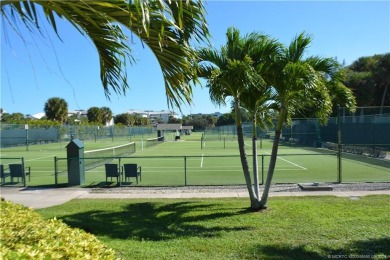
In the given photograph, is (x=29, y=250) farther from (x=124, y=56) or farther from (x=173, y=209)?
(x=173, y=209)

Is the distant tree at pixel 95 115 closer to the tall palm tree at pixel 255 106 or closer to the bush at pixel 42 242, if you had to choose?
the tall palm tree at pixel 255 106

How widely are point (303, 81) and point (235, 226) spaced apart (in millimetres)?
3387

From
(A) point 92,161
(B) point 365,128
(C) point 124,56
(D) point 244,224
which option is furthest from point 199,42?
(B) point 365,128

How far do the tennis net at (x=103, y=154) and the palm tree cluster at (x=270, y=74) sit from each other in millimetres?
6465

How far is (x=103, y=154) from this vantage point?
26438 mm

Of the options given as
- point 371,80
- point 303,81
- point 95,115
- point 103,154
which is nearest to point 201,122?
point 95,115

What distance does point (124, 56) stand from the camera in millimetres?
4008

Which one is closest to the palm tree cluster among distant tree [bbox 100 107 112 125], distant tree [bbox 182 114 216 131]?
distant tree [bbox 100 107 112 125]

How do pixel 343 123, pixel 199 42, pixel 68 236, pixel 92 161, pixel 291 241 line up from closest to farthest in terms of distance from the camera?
1. pixel 68 236
2. pixel 199 42
3. pixel 291 241
4. pixel 92 161
5. pixel 343 123

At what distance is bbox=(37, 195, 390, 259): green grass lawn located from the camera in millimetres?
6105

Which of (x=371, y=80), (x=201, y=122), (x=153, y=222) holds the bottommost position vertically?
(x=153, y=222)

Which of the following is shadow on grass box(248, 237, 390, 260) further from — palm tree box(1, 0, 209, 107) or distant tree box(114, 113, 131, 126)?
distant tree box(114, 113, 131, 126)

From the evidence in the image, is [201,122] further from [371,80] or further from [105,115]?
[371,80]

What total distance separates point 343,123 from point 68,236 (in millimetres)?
27553
